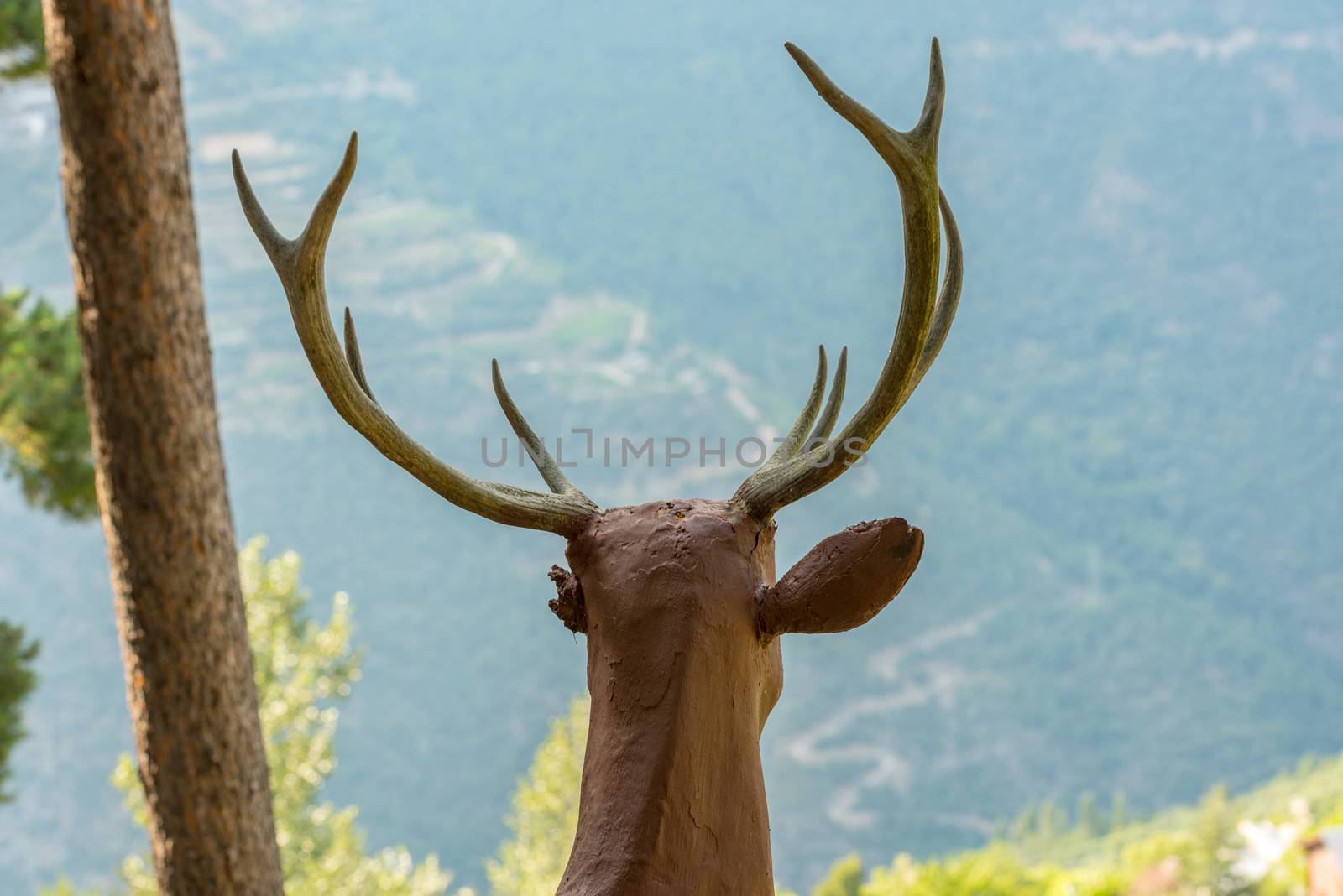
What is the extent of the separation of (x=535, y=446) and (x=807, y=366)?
54.9ft

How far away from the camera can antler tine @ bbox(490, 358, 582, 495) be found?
136cm

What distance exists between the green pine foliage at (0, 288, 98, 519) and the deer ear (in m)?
3.25

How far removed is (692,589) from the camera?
116 centimetres

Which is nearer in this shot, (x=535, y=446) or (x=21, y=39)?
(x=535, y=446)

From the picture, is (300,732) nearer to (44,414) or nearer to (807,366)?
(44,414)

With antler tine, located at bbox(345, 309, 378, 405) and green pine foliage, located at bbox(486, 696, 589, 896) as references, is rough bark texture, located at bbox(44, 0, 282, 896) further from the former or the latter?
green pine foliage, located at bbox(486, 696, 589, 896)

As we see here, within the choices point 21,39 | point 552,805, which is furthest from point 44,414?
point 552,805

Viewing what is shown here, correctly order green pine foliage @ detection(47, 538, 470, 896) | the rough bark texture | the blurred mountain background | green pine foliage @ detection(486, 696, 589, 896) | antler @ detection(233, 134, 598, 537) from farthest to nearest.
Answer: the blurred mountain background, green pine foliage @ detection(486, 696, 589, 896), green pine foliage @ detection(47, 538, 470, 896), the rough bark texture, antler @ detection(233, 134, 598, 537)

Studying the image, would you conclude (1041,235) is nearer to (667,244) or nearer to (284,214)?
(667,244)

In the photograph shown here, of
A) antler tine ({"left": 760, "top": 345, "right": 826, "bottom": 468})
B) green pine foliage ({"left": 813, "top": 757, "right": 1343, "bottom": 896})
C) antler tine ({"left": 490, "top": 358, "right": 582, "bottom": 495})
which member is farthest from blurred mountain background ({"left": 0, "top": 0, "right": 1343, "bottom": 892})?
antler tine ({"left": 490, "top": 358, "right": 582, "bottom": 495})

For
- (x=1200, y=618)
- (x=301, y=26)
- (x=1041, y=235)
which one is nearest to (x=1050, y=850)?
(x=1200, y=618)

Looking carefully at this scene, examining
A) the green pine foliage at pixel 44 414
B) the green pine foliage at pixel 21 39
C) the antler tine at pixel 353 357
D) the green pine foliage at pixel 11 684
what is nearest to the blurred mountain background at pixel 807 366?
the green pine foliage at pixel 11 684

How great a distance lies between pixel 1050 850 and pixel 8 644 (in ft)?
32.0

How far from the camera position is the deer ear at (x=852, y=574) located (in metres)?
1.11
